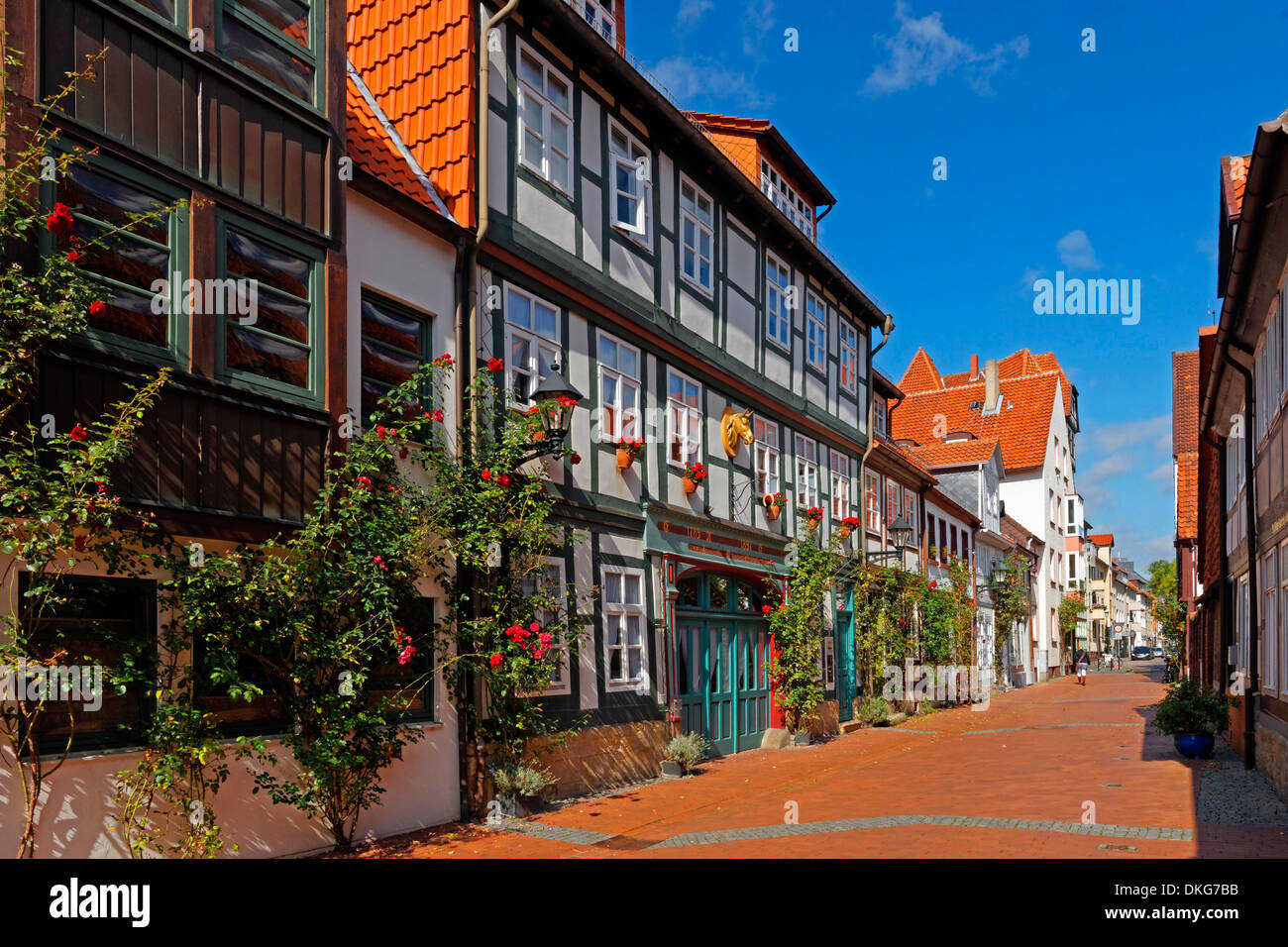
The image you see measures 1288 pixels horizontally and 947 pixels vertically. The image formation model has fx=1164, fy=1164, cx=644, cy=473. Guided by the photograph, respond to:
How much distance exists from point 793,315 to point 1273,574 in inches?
428

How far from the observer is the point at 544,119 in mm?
13938

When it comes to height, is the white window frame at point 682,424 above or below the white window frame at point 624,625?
above

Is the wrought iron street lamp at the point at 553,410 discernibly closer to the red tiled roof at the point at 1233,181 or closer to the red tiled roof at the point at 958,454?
the red tiled roof at the point at 1233,181

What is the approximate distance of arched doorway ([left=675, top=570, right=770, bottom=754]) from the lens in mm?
17234

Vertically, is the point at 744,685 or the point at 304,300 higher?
the point at 304,300

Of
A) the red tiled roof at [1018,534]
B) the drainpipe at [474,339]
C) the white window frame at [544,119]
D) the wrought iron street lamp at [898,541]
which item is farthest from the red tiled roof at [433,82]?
the red tiled roof at [1018,534]

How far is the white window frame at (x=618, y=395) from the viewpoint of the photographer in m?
15.1

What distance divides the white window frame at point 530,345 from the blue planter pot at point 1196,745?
1031cm

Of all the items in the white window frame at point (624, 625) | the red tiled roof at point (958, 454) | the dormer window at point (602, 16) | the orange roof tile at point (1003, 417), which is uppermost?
the dormer window at point (602, 16)

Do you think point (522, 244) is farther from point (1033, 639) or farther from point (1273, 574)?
point (1033, 639)

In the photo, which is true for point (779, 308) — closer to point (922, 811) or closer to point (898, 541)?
point (898, 541)

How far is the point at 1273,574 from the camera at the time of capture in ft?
43.8
